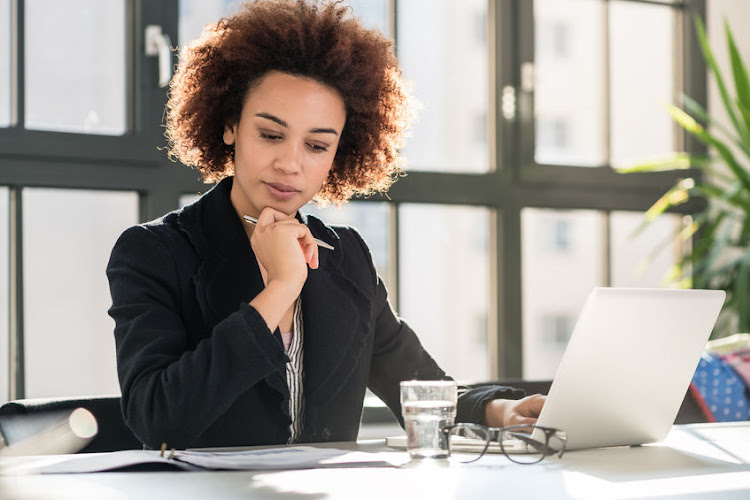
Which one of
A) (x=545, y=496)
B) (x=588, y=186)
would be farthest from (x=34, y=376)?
(x=545, y=496)

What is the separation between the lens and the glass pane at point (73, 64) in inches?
106

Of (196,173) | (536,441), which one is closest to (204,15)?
(196,173)

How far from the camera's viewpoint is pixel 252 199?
164cm

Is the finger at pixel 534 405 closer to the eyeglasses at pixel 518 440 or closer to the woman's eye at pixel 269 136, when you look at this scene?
the eyeglasses at pixel 518 440

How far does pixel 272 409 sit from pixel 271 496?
62 centimetres

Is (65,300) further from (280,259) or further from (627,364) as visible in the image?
(627,364)

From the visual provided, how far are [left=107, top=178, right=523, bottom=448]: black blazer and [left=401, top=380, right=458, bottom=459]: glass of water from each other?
0.21 meters

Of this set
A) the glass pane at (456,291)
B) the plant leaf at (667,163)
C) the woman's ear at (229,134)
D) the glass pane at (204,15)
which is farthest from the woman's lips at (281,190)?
the glass pane at (456,291)

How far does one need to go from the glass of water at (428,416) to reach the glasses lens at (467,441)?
0.02m

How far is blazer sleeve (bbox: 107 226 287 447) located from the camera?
1303 mm

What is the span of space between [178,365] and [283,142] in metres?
0.47

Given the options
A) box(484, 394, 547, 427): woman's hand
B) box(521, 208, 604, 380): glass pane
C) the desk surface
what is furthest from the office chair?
box(521, 208, 604, 380): glass pane

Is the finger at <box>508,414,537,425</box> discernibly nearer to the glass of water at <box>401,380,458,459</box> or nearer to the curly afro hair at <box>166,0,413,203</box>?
the glass of water at <box>401,380,458,459</box>

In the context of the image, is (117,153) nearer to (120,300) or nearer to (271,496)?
(120,300)
